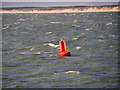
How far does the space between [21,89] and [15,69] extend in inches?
188

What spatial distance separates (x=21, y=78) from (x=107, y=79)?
5585mm

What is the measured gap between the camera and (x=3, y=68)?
2203cm

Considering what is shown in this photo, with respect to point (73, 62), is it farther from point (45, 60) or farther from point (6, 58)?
point (6, 58)

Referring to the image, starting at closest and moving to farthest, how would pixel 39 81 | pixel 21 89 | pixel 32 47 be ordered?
pixel 21 89 < pixel 39 81 < pixel 32 47

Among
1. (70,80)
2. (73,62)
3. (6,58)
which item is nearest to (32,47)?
(6,58)

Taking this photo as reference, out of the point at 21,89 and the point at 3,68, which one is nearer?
the point at 21,89

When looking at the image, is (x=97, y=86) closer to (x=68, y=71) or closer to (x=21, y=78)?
(x=68, y=71)

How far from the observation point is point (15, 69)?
71.0 feet

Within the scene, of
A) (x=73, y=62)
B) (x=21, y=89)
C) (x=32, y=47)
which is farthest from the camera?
(x=32, y=47)

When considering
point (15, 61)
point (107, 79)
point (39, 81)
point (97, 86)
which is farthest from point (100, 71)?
point (15, 61)

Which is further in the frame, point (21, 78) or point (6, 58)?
point (6, 58)

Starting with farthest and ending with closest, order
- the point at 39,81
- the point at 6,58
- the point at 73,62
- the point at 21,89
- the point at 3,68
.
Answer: the point at 6,58
the point at 73,62
the point at 3,68
the point at 39,81
the point at 21,89

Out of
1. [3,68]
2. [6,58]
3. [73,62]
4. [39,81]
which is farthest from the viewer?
[6,58]

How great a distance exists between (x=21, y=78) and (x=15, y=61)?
546 centimetres
